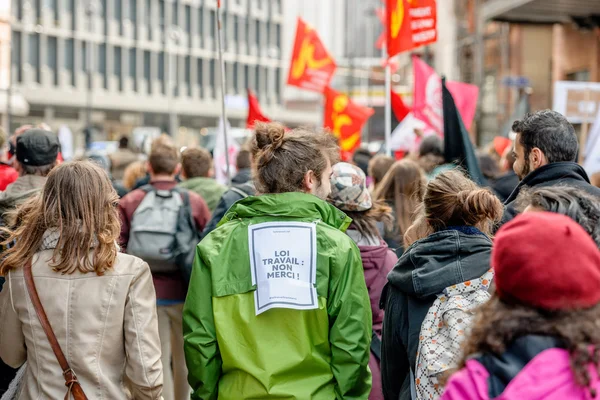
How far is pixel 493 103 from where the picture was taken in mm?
30703

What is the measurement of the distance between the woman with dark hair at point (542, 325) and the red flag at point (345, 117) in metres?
11.4

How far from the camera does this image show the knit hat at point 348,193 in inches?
189

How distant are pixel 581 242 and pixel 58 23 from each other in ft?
191

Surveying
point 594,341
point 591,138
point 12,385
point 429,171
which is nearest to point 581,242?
point 594,341

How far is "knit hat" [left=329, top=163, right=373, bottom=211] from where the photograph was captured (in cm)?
480

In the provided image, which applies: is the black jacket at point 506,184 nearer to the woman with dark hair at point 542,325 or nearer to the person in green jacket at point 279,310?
the person in green jacket at point 279,310

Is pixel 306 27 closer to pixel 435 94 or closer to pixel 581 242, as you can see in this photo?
pixel 435 94

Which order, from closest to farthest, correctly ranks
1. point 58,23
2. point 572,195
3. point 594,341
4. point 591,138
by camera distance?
point 594,341, point 572,195, point 591,138, point 58,23

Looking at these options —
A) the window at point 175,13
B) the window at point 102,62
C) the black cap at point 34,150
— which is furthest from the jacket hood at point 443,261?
the window at point 175,13

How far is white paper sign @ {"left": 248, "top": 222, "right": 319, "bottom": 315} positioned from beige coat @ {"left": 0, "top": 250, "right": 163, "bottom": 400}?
0.45 metres

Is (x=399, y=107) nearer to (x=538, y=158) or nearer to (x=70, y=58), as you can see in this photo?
(x=538, y=158)

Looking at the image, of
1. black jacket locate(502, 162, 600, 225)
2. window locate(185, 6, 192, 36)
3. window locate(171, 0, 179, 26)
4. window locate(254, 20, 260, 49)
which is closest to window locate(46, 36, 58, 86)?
window locate(171, 0, 179, 26)

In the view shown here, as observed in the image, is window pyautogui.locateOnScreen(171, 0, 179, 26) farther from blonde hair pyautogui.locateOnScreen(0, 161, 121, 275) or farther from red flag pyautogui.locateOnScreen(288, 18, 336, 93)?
blonde hair pyautogui.locateOnScreen(0, 161, 121, 275)

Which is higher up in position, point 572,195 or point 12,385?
point 572,195
